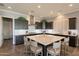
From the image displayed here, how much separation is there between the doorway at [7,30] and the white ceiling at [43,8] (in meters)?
0.38

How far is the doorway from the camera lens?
279 cm

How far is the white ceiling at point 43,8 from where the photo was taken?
238cm

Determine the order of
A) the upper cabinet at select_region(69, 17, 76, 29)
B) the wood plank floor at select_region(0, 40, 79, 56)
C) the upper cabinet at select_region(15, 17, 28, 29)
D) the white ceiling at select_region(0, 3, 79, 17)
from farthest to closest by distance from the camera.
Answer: the upper cabinet at select_region(69, 17, 76, 29)
the upper cabinet at select_region(15, 17, 28, 29)
the wood plank floor at select_region(0, 40, 79, 56)
the white ceiling at select_region(0, 3, 79, 17)

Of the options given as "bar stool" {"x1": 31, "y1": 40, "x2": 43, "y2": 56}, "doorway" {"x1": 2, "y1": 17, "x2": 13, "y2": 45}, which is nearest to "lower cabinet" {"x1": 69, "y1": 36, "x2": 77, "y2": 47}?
"bar stool" {"x1": 31, "y1": 40, "x2": 43, "y2": 56}

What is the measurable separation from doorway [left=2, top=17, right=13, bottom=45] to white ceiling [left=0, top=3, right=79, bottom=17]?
1.23 feet

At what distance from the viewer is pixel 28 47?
2.81 meters

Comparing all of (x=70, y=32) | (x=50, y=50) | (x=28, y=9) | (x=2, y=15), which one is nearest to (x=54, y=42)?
(x=50, y=50)

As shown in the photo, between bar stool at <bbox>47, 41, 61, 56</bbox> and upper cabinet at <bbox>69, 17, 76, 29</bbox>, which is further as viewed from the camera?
upper cabinet at <bbox>69, 17, 76, 29</bbox>

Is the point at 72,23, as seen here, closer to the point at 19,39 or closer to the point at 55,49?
the point at 55,49

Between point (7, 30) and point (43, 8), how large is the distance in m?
1.15

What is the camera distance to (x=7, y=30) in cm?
292

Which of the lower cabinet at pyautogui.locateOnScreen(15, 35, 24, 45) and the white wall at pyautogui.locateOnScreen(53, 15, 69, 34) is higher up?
the white wall at pyautogui.locateOnScreen(53, 15, 69, 34)

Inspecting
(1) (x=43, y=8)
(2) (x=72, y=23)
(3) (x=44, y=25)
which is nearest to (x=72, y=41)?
(2) (x=72, y=23)

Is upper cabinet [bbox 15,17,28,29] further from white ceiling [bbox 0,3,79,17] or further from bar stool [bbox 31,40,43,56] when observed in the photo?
bar stool [bbox 31,40,43,56]
